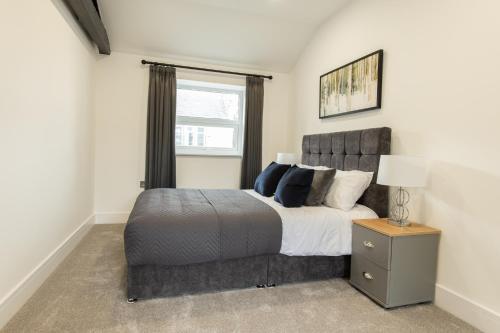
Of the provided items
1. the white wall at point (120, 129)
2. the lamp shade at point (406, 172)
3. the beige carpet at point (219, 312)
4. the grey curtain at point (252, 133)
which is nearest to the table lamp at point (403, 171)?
the lamp shade at point (406, 172)

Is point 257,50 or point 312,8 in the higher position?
point 312,8

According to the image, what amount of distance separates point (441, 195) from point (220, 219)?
64.5 inches

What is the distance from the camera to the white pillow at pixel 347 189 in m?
2.51

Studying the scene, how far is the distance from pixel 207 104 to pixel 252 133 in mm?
840

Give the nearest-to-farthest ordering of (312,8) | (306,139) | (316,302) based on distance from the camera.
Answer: (316,302)
(312,8)
(306,139)

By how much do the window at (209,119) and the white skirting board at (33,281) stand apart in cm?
188

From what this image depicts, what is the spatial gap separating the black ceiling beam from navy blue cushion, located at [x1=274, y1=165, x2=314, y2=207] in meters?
2.38

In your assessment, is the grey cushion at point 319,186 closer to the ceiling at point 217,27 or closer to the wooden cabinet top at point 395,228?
the wooden cabinet top at point 395,228

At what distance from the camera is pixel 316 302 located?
6.65 ft

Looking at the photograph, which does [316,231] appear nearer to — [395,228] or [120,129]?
[395,228]

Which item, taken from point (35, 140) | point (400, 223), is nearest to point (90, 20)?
point (35, 140)

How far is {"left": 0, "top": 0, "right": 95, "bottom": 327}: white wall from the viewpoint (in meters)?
1.70

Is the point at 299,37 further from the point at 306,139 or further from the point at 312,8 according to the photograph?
the point at 306,139

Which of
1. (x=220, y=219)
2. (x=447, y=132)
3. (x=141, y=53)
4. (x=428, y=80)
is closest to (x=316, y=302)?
(x=220, y=219)
